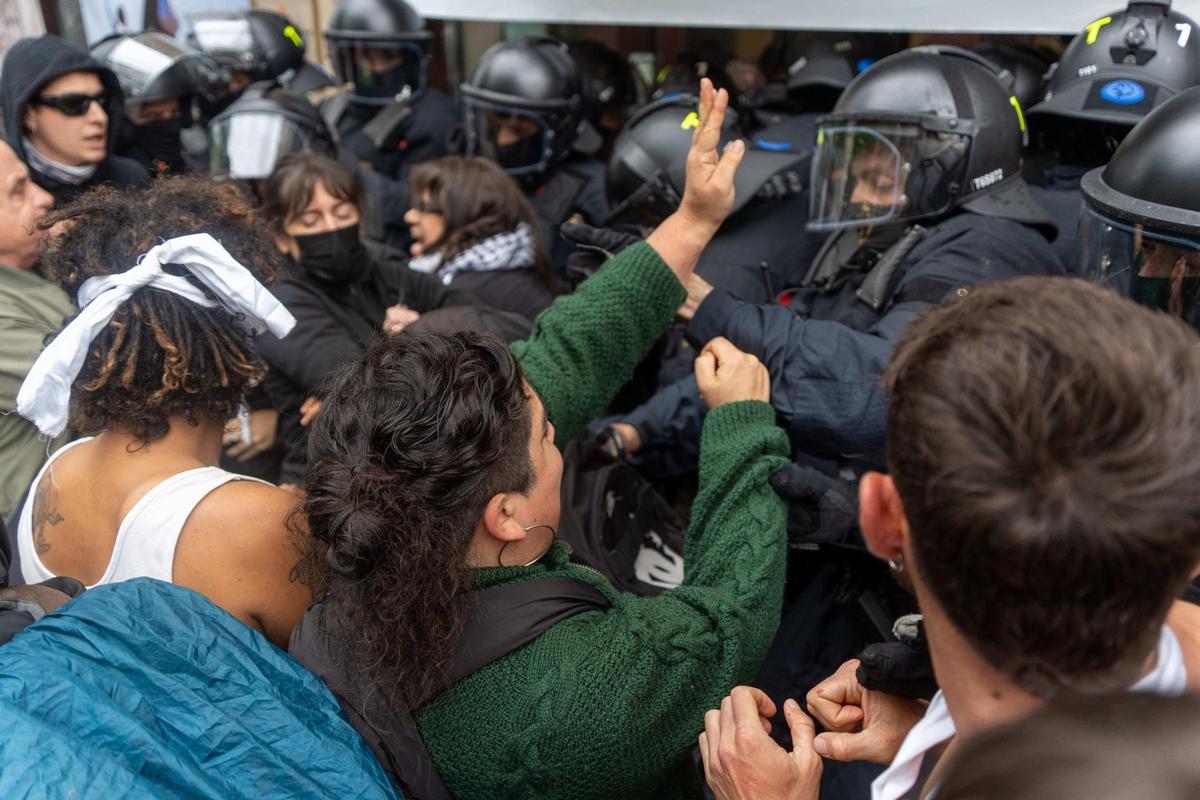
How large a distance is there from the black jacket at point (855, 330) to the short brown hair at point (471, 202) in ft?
4.18

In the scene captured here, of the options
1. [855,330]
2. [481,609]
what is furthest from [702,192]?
[481,609]

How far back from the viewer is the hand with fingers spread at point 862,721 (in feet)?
3.59

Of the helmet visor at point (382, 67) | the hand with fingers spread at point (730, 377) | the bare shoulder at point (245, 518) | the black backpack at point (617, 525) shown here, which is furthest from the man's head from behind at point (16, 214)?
the helmet visor at point (382, 67)

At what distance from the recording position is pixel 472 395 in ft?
4.17

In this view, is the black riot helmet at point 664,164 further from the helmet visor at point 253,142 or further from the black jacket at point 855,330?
the helmet visor at point 253,142

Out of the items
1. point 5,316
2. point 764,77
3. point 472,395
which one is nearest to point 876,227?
point 472,395

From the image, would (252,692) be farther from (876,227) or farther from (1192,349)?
(876,227)

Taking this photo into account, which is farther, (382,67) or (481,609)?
(382,67)

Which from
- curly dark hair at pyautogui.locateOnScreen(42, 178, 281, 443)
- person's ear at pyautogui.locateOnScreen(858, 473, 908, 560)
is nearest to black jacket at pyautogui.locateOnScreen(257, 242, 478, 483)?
curly dark hair at pyautogui.locateOnScreen(42, 178, 281, 443)

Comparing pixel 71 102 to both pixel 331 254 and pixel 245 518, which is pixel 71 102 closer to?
pixel 331 254

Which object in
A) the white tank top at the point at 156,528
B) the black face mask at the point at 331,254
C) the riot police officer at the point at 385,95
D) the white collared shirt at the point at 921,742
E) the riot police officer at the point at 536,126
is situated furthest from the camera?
the riot police officer at the point at 385,95

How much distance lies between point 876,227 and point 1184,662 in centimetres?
172

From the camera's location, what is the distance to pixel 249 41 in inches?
216

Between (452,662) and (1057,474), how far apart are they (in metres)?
0.81
